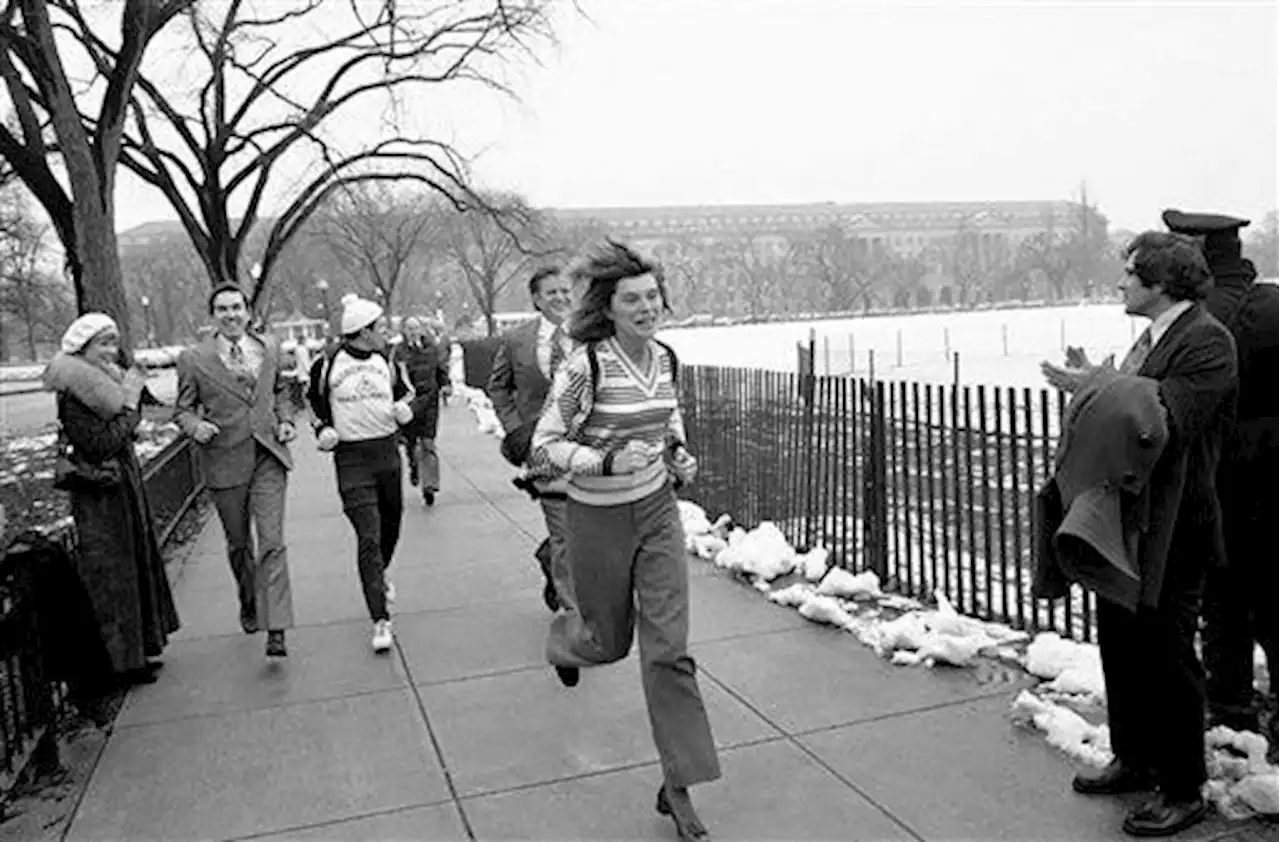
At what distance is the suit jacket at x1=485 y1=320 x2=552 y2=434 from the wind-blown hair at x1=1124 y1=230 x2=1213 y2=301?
3.09 m

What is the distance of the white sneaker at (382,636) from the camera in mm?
5863

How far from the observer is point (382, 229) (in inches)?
1950

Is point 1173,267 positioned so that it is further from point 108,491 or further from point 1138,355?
point 108,491

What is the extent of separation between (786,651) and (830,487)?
2173 mm

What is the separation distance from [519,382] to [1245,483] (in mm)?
3457

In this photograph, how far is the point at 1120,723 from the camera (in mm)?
3701

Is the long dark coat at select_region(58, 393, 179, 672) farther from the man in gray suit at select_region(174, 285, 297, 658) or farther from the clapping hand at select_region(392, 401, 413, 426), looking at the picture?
the clapping hand at select_region(392, 401, 413, 426)

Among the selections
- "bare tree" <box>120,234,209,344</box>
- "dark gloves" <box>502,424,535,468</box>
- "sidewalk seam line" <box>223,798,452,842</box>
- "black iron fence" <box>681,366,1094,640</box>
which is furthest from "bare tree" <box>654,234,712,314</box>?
"sidewalk seam line" <box>223,798,452,842</box>

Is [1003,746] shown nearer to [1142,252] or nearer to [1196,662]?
[1196,662]

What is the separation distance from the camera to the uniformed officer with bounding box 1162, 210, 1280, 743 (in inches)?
156

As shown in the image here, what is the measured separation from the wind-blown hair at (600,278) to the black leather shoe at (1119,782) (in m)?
2.25

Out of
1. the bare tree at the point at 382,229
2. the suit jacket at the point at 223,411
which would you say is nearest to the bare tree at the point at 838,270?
the bare tree at the point at 382,229

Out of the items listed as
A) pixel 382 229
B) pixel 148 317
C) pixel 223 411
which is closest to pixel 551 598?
pixel 223 411

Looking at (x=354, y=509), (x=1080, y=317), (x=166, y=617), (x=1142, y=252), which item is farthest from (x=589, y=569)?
(x=1080, y=317)
